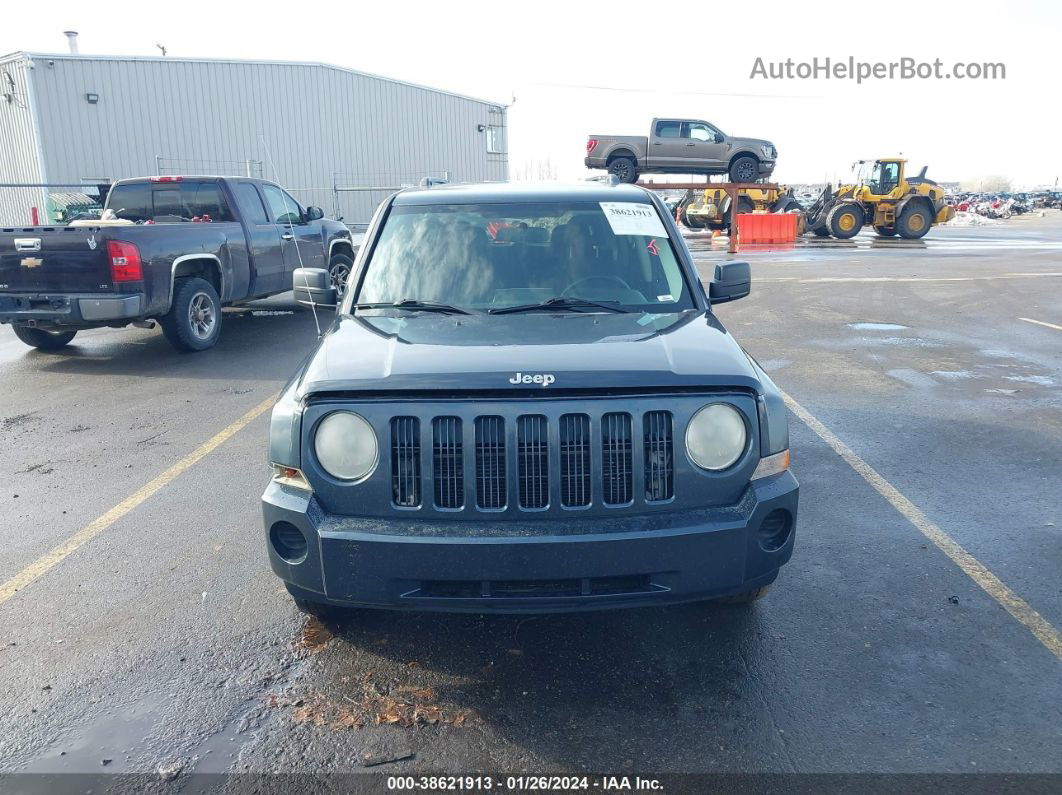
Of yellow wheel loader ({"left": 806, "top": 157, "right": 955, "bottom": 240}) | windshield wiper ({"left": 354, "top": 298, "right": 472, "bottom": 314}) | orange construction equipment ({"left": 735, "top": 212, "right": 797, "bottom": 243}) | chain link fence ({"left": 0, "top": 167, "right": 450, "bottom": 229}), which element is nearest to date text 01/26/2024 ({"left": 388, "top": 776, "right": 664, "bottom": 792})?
windshield wiper ({"left": 354, "top": 298, "right": 472, "bottom": 314})

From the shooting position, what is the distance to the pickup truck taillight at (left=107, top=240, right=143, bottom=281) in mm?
8305

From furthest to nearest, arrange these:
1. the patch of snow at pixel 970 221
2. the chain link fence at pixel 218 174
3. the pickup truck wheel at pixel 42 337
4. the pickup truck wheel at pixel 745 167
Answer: the patch of snow at pixel 970 221 → the pickup truck wheel at pixel 745 167 → the chain link fence at pixel 218 174 → the pickup truck wheel at pixel 42 337

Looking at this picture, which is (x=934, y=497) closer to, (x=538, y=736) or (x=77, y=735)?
(x=538, y=736)

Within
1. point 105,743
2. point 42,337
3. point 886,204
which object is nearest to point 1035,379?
point 105,743

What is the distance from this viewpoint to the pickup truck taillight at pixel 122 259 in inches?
327

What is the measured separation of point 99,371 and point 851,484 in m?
7.54

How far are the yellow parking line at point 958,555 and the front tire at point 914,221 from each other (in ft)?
86.6

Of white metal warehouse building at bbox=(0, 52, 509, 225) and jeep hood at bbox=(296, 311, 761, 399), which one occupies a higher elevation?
white metal warehouse building at bbox=(0, 52, 509, 225)

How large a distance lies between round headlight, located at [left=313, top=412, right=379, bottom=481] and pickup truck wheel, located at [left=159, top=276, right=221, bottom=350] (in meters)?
7.04

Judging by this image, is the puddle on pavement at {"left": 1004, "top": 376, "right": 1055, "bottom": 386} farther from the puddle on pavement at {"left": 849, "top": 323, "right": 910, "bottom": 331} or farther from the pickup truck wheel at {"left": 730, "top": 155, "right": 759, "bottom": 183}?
the pickup truck wheel at {"left": 730, "top": 155, "right": 759, "bottom": 183}

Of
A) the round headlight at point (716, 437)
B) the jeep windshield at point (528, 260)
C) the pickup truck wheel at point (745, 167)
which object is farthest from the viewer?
the pickup truck wheel at point (745, 167)

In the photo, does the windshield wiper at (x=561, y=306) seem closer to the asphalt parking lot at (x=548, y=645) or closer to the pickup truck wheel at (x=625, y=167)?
the asphalt parking lot at (x=548, y=645)

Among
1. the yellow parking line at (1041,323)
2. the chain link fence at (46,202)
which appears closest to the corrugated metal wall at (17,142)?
the chain link fence at (46,202)

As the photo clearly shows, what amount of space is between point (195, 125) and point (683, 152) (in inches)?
593
